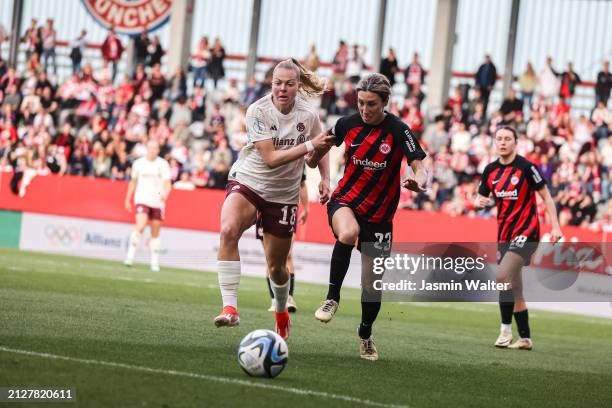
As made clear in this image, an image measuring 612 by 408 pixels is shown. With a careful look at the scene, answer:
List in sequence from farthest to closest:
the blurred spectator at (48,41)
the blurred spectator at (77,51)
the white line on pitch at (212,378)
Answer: the blurred spectator at (48,41), the blurred spectator at (77,51), the white line on pitch at (212,378)

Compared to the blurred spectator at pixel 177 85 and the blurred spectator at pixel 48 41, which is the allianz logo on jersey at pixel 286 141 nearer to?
the blurred spectator at pixel 177 85

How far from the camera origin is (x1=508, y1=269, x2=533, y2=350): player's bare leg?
11.4 m

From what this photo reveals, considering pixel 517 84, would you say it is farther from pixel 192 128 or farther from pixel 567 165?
pixel 192 128

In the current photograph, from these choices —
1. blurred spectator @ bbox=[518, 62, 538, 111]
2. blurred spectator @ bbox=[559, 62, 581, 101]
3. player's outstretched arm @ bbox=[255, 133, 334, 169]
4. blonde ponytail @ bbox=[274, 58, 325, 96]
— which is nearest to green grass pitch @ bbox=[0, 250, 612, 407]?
player's outstretched arm @ bbox=[255, 133, 334, 169]

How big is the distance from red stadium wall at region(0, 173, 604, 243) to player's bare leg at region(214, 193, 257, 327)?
41.9 feet

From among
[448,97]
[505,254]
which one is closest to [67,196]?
[448,97]

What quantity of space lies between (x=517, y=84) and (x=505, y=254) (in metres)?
16.8

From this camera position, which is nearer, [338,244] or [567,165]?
[338,244]

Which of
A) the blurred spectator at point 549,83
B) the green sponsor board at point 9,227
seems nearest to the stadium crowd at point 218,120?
the blurred spectator at point 549,83

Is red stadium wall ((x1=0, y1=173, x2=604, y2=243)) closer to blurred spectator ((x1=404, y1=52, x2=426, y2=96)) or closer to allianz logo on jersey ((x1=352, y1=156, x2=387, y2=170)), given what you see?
blurred spectator ((x1=404, y1=52, x2=426, y2=96))

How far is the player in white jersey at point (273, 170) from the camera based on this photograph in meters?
8.32

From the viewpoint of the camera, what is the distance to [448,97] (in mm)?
27266

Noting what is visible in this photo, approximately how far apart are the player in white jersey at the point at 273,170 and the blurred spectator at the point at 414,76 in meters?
18.1

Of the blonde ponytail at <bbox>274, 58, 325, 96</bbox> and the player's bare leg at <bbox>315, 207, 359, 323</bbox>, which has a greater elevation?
the blonde ponytail at <bbox>274, 58, 325, 96</bbox>
